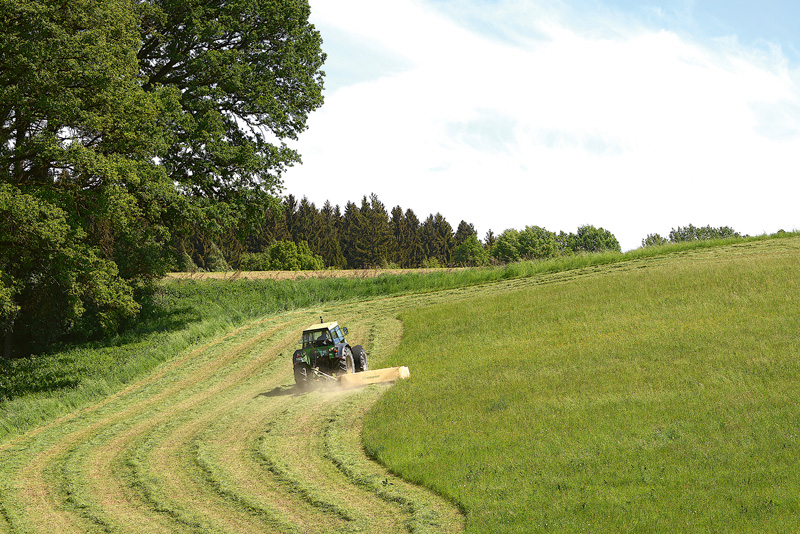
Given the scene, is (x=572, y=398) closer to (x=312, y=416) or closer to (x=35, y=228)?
(x=312, y=416)

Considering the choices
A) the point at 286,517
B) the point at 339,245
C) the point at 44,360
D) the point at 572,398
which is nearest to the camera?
the point at 286,517

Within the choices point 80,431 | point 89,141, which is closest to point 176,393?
point 80,431

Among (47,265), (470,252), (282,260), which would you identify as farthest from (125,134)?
(470,252)

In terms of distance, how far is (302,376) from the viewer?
21.3 metres

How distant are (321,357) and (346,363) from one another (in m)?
0.87

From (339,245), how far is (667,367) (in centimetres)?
9336

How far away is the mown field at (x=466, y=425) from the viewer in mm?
11406

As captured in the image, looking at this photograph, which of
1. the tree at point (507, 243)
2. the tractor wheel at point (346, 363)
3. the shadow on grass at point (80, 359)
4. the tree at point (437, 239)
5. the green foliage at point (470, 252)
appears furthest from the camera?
the tree at point (437, 239)

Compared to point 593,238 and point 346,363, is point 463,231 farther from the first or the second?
point 346,363

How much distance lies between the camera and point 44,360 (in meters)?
32.9

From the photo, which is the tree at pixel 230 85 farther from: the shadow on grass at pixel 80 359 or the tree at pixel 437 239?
the tree at pixel 437 239

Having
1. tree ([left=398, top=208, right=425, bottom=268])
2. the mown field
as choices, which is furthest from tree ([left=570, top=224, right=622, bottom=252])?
the mown field

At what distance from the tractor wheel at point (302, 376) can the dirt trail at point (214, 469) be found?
1.33 ft

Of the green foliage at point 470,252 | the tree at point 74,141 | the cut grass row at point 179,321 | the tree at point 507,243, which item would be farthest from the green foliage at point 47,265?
the green foliage at point 470,252
